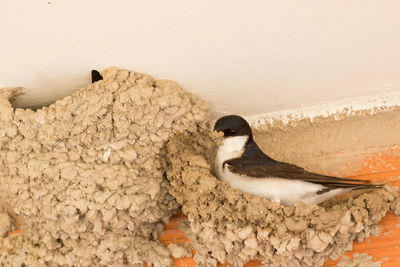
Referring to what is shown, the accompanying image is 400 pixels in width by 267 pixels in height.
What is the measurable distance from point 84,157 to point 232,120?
3.00 feet

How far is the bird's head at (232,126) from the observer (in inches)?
133

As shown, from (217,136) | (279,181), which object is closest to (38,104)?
(217,136)

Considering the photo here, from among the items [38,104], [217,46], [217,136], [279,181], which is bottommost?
[279,181]

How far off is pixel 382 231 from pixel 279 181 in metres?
0.61

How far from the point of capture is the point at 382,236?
2.97m

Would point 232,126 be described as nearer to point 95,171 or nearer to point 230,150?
point 230,150

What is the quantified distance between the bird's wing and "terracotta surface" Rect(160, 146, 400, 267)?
0.19m

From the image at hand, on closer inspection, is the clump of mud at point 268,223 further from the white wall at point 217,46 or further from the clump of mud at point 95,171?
the white wall at point 217,46

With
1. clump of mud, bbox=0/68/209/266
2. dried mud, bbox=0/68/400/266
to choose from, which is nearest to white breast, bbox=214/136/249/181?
dried mud, bbox=0/68/400/266

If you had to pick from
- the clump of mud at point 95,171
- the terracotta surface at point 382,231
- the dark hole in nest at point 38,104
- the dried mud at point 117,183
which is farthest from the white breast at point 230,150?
the dark hole in nest at point 38,104

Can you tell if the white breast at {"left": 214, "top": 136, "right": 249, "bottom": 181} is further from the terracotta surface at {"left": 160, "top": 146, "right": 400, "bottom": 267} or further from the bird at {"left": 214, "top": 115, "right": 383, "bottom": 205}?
the terracotta surface at {"left": 160, "top": 146, "right": 400, "bottom": 267}

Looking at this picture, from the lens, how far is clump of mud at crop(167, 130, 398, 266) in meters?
2.81

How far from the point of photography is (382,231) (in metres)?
2.98

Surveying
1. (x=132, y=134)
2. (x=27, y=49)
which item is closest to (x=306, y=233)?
(x=132, y=134)
